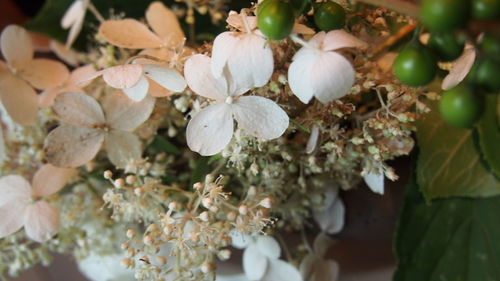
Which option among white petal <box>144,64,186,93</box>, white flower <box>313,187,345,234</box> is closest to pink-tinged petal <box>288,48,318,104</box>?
white petal <box>144,64,186,93</box>

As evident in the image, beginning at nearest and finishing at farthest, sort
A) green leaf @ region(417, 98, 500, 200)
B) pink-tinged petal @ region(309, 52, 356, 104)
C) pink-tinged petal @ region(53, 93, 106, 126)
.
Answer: pink-tinged petal @ region(309, 52, 356, 104), pink-tinged petal @ region(53, 93, 106, 126), green leaf @ region(417, 98, 500, 200)

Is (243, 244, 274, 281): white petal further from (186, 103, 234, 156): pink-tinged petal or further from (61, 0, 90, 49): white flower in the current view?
(61, 0, 90, 49): white flower

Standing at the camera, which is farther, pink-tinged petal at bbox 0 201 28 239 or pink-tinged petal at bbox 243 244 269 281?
pink-tinged petal at bbox 243 244 269 281

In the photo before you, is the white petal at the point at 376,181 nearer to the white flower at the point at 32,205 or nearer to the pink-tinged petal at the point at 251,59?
the pink-tinged petal at the point at 251,59

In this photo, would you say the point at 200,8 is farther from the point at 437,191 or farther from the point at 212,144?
the point at 437,191

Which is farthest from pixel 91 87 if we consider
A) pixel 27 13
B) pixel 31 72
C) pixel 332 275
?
pixel 27 13
